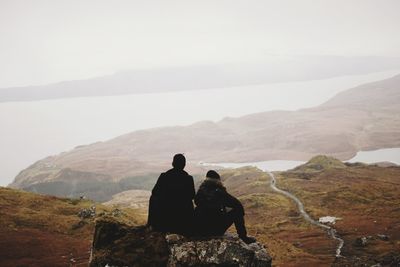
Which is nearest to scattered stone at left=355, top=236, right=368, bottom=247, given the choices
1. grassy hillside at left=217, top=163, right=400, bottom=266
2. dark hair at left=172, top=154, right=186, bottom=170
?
grassy hillside at left=217, top=163, right=400, bottom=266

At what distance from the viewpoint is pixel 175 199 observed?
17.5m

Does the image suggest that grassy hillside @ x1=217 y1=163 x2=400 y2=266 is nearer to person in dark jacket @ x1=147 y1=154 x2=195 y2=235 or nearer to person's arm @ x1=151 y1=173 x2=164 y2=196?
person in dark jacket @ x1=147 y1=154 x2=195 y2=235

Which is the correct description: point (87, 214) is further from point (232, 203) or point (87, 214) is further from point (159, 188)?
point (232, 203)

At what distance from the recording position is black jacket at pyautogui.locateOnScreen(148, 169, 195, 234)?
691 inches

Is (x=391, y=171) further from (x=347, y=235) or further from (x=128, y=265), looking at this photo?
(x=128, y=265)

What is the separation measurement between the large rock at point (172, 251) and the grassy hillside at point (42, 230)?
19.9 meters

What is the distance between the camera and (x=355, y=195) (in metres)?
131

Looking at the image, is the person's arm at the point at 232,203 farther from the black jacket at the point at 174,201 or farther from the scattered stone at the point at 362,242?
the scattered stone at the point at 362,242

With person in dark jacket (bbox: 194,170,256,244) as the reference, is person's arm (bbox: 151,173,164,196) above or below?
above

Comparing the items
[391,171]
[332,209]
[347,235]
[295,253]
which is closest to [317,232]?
[347,235]

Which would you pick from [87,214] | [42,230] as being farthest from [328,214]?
[42,230]

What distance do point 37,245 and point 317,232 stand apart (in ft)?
183

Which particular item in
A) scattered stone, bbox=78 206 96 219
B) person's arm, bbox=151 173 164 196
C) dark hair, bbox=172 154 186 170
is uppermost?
dark hair, bbox=172 154 186 170

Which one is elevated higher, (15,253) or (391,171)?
(15,253)
